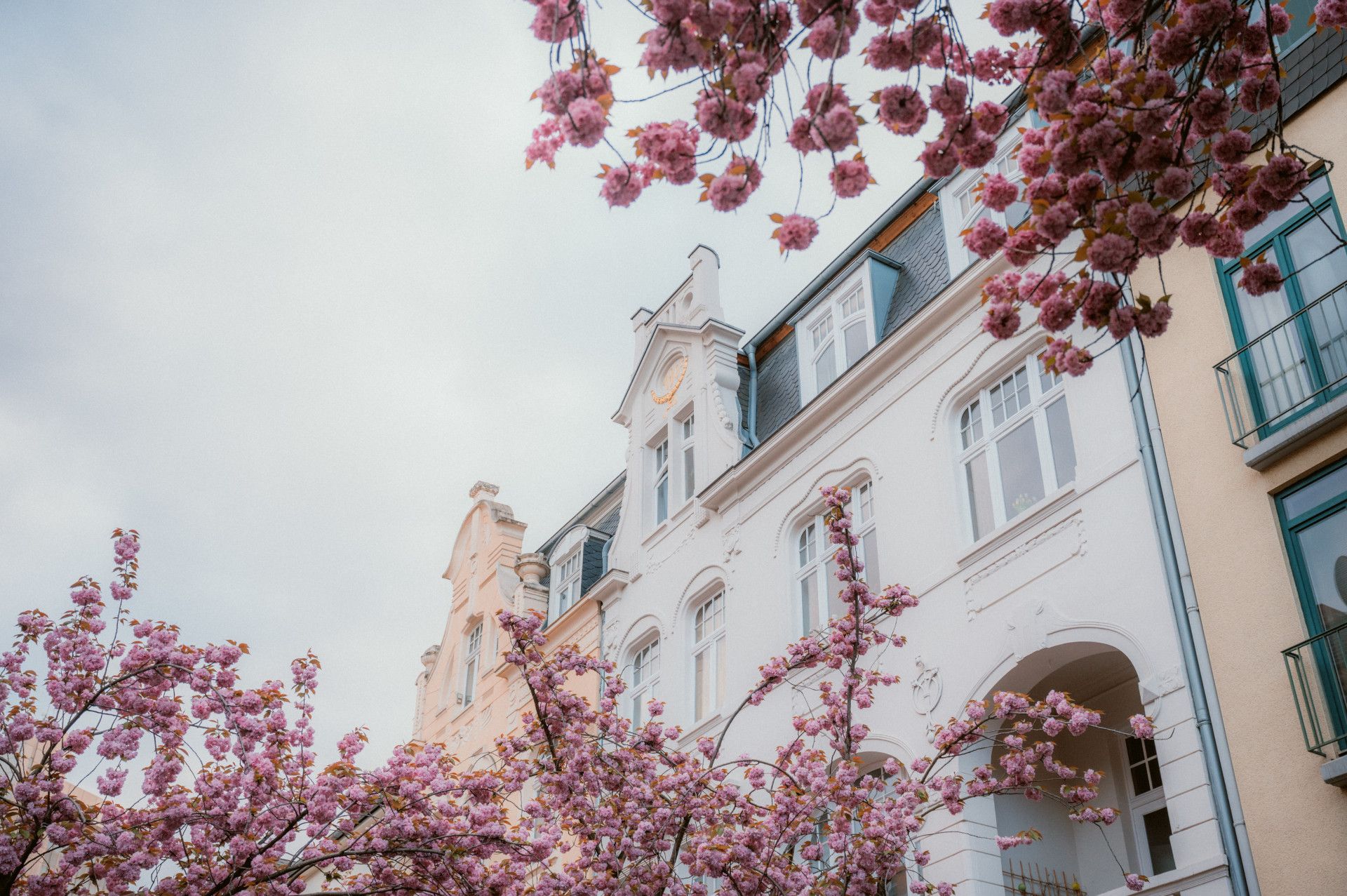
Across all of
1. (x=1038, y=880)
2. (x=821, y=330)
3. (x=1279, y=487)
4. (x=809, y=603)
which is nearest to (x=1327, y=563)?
(x=1279, y=487)

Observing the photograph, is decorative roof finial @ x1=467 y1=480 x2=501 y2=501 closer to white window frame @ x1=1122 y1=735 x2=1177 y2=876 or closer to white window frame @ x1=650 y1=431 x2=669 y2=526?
white window frame @ x1=650 y1=431 x2=669 y2=526

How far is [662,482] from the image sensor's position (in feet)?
70.0

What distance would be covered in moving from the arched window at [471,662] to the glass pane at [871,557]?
11921 mm

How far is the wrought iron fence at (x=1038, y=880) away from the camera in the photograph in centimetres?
1228

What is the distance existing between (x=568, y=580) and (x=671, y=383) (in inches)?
184

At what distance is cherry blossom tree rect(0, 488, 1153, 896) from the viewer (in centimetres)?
1113

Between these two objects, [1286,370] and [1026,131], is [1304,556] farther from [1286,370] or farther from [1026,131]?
[1026,131]

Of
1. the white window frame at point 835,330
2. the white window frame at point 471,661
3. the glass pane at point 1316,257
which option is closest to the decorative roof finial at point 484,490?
the white window frame at point 471,661

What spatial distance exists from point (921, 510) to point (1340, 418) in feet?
17.0

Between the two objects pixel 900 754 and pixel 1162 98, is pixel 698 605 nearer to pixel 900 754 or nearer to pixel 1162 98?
pixel 900 754

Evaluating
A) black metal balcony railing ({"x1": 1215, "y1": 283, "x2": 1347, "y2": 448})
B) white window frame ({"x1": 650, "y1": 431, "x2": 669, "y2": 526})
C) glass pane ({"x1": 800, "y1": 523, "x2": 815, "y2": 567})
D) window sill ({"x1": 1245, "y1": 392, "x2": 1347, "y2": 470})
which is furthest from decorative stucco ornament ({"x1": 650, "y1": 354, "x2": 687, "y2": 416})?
window sill ({"x1": 1245, "y1": 392, "x2": 1347, "y2": 470})

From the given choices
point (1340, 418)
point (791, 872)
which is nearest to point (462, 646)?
point (791, 872)

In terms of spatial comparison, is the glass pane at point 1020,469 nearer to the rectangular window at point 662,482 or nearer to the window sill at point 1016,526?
the window sill at point 1016,526

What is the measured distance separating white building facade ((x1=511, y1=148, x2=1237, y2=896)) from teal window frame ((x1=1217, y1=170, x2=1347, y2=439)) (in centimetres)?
127
